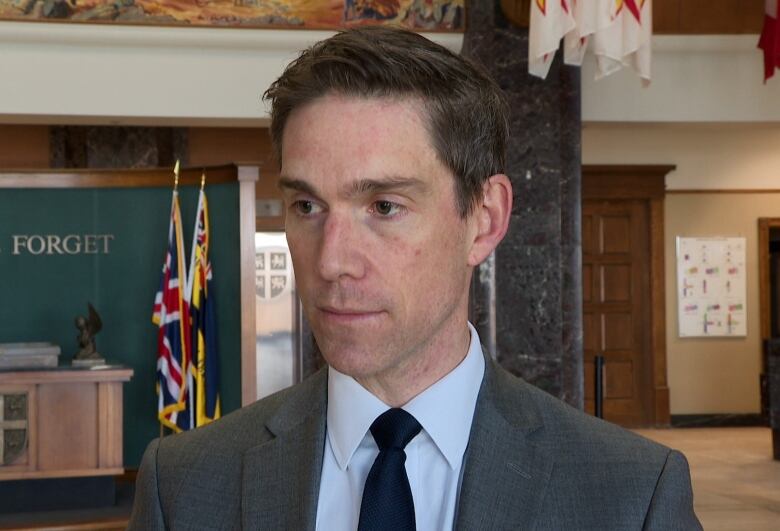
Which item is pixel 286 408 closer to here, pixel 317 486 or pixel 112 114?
pixel 317 486

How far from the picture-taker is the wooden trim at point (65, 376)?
341 inches

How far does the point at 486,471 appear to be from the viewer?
1.63 meters

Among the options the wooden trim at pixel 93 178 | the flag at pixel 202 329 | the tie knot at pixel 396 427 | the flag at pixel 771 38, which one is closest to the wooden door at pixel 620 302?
the flag at pixel 771 38

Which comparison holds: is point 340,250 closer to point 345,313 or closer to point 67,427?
point 345,313

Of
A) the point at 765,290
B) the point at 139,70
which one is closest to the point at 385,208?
the point at 139,70

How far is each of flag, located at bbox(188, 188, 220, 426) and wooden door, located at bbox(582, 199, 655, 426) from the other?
27.1 feet

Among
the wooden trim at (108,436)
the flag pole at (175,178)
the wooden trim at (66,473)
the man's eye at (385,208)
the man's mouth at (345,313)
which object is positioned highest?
the flag pole at (175,178)

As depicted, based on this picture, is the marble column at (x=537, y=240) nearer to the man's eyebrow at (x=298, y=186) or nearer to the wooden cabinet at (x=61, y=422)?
the wooden cabinet at (x=61, y=422)

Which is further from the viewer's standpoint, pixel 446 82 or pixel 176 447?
pixel 176 447

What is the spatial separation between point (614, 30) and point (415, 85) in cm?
818

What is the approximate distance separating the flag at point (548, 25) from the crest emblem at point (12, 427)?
15.6 feet

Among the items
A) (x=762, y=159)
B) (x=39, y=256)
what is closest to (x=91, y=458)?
(x=39, y=256)

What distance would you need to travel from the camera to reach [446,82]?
5.31 feet

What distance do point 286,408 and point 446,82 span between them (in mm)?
537
